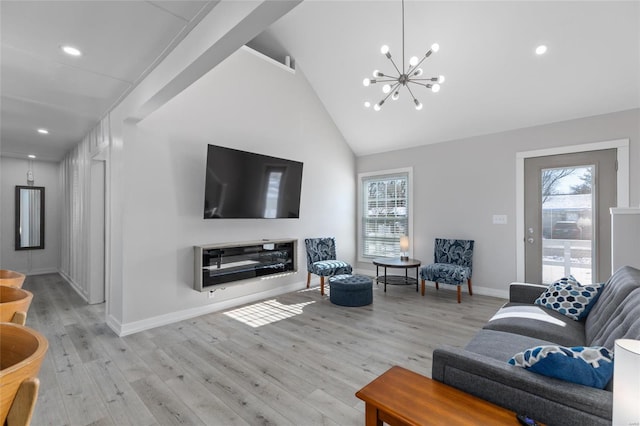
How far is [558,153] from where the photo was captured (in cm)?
424

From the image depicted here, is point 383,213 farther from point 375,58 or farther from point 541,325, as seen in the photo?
point 541,325

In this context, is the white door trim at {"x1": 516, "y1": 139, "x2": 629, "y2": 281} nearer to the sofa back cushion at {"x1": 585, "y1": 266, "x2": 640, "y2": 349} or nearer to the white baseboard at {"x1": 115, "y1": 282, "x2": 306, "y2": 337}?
the sofa back cushion at {"x1": 585, "y1": 266, "x2": 640, "y2": 349}

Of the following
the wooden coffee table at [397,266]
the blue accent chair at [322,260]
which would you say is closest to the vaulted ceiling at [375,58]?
the wooden coffee table at [397,266]

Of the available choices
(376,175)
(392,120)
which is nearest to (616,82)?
(392,120)

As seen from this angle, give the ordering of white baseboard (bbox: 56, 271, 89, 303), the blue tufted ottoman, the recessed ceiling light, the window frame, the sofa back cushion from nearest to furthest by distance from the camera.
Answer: the sofa back cushion → the recessed ceiling light → the blue tufted ottoman → white baseboard (bbox: 56, 271, 89, 303) → the window frame

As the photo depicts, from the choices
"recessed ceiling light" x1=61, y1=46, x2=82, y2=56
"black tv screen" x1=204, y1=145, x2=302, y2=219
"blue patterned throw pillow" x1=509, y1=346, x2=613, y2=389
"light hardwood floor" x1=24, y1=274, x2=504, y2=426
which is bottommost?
"light hardwood floor" x1=24, y1=274, x2=504, y2=426

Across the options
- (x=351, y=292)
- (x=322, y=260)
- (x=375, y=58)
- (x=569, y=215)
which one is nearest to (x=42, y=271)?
(x=322, y=260)

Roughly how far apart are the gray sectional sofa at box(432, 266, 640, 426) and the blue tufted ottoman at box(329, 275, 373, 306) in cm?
200

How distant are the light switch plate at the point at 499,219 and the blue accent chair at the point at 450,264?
472 millimetres

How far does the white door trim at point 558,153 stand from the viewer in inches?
148

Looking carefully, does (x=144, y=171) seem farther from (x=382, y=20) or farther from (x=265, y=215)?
(x=382, y=20)

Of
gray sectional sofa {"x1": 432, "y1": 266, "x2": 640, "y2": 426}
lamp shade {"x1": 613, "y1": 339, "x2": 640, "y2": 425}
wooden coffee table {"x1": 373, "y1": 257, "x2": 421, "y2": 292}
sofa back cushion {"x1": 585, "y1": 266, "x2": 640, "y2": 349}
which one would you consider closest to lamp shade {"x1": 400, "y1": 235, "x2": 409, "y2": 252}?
wooden coffee table {"x1": 373, "y1": 257, "x2": 421, "y2": 292}

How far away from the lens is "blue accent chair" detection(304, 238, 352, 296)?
4816 mm

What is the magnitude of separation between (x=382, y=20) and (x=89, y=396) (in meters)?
4.94
